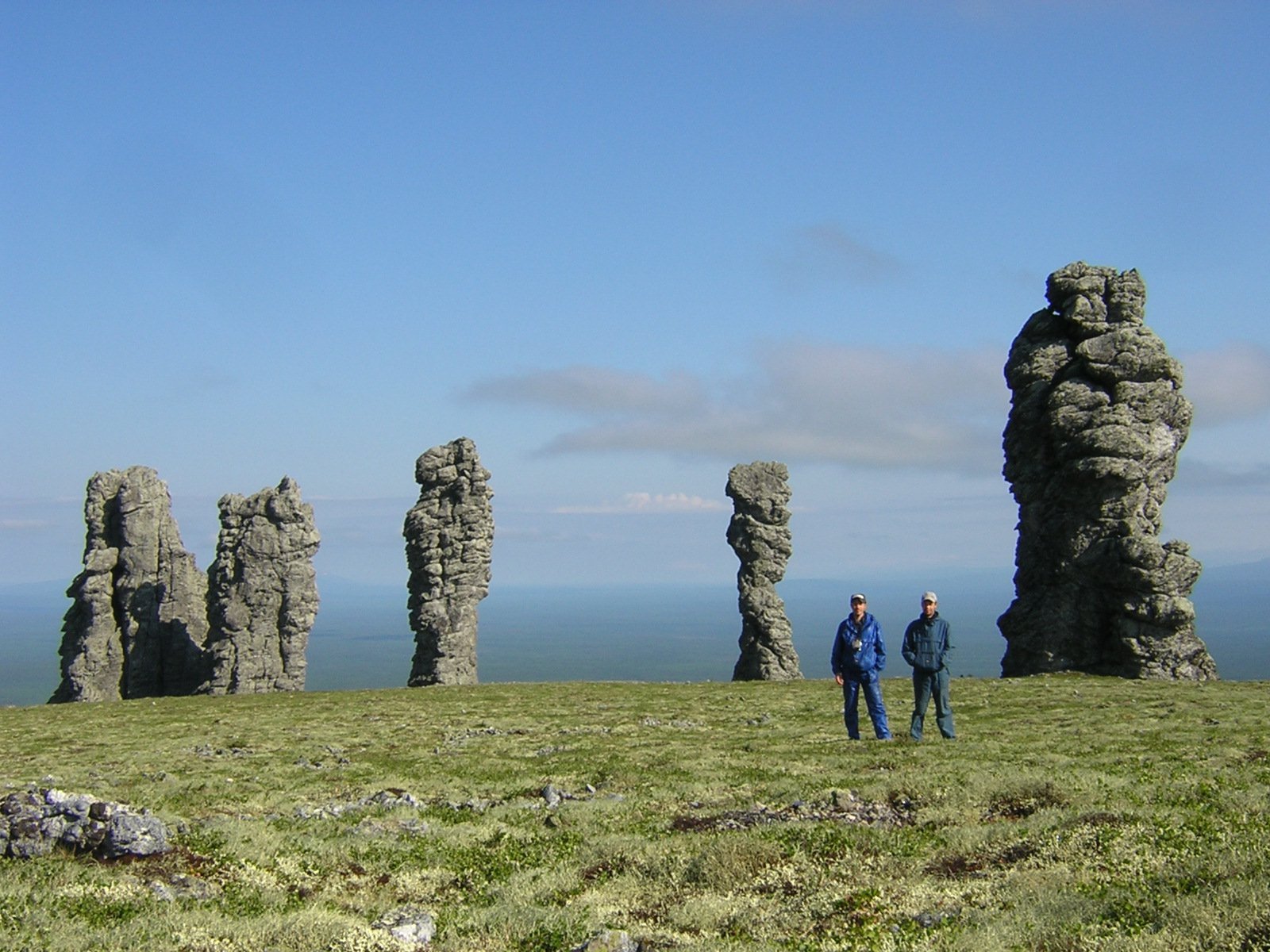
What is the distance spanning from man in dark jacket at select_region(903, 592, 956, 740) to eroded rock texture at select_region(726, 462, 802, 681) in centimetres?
3097

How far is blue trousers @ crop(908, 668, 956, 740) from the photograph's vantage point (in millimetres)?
27109

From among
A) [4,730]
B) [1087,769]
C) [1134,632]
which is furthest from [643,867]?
[1134,632]

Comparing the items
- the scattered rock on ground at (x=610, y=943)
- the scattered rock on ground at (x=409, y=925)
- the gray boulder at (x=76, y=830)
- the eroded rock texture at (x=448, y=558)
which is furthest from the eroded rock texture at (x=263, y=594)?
the scattered rock on ground at (x=610, y=943)

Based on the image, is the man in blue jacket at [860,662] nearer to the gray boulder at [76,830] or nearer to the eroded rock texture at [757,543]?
the gray boulder at [76,830]

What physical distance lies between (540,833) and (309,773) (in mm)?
9482

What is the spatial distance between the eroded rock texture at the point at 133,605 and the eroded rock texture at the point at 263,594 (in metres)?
6.18

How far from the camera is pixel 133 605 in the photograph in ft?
223

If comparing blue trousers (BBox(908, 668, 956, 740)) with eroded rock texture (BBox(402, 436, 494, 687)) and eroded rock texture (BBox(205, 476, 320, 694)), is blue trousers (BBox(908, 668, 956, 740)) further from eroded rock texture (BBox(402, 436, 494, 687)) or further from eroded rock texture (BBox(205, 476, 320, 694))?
eroded rock texture (BBox(205, 476, 320, 694))

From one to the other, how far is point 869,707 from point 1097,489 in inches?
1134

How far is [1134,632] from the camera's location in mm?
48000

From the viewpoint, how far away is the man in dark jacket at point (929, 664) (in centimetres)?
2698

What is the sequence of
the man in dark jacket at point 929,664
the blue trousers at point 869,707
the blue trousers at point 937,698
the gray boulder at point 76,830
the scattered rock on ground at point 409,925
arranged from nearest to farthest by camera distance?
1. the scattered rock on ground at point 409,925
2. the gray boulder at point 76,830
3. the man in dark jacket at point 929,664
4. the blue trousers at point 937,698
5. the blue trousers at point 869,707

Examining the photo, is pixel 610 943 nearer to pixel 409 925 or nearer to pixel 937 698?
pixel 409 925

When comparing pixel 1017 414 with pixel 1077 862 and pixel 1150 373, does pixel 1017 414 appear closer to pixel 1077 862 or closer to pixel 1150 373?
pixel 1150 373
